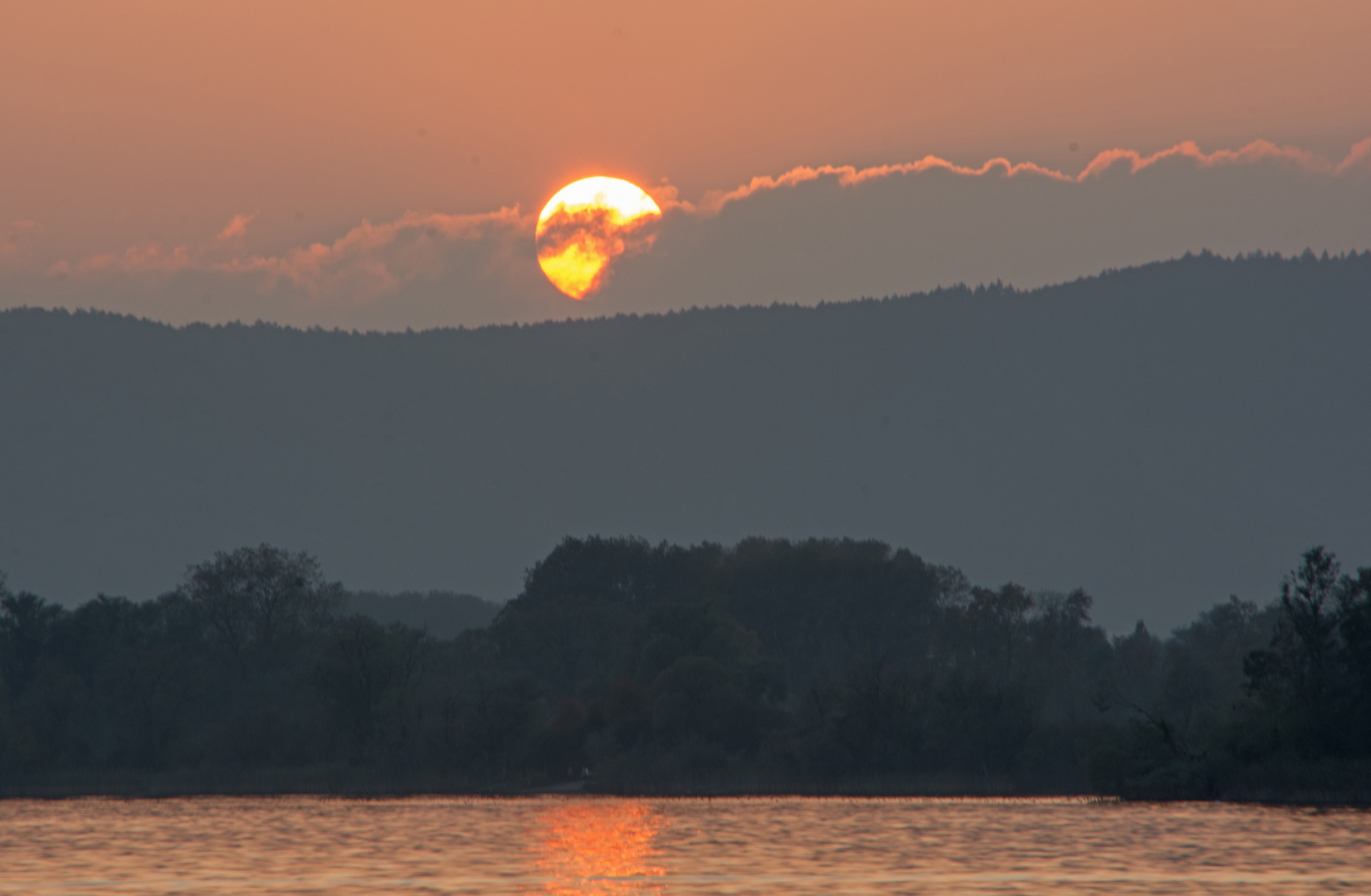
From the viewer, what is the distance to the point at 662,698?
11325cm

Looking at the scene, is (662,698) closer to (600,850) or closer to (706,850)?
(600,850)

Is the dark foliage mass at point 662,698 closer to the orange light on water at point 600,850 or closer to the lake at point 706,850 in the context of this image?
the lake at point 706,850

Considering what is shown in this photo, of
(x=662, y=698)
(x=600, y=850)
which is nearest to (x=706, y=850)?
(x=600, y=850)

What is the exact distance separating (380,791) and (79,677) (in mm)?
43505

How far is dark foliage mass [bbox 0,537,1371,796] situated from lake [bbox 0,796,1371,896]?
25.4 feet

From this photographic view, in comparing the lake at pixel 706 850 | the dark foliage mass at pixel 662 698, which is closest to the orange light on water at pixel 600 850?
the lake at pixel 706 850

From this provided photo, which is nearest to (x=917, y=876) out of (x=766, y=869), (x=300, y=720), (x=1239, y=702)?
(x=766, y=869)

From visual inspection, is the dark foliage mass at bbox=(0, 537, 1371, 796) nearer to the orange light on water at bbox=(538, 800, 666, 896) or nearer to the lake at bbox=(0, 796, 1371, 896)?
the lake at bbox=(0, 796, 1371, 896)

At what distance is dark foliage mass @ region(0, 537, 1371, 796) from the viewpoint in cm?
8319

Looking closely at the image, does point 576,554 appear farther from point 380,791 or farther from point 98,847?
point 98,847

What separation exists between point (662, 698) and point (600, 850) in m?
A: 49.0

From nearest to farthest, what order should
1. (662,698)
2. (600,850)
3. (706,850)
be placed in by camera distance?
(706,850) → (600,850) → (662,698)

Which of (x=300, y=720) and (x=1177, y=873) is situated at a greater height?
(x=300, y=720)

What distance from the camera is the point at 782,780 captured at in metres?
102
